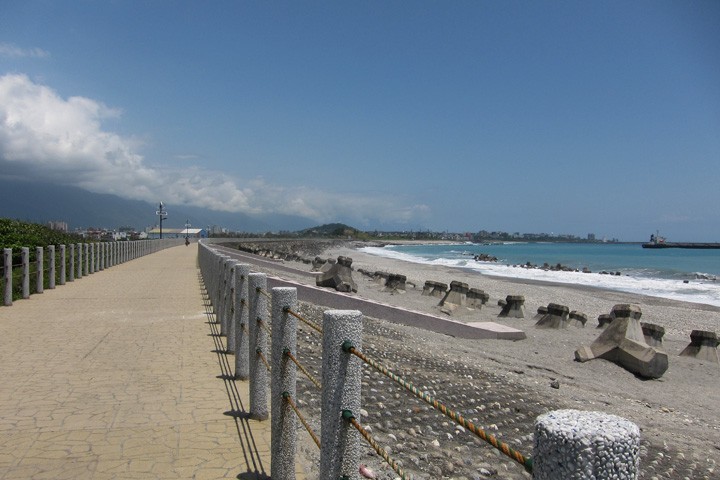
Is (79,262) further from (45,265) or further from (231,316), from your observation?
(231,316)

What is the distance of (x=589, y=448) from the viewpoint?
1.36 m

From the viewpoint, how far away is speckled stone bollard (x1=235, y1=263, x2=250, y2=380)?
6516 mm

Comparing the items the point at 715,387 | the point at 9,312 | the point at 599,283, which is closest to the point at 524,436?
the point at 715,387

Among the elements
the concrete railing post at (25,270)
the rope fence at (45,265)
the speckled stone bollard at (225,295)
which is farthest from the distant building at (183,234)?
the speckled stone bollard at (225,295)

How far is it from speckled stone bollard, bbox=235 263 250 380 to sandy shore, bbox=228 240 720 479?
31.2 inches

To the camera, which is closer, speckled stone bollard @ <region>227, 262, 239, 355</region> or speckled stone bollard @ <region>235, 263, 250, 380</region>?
speckled stone bollard @ <region>235, 263, 250, 380</region>

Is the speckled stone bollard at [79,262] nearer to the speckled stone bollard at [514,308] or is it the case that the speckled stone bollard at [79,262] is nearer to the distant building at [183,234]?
the speckled stone bollard at [514,308]

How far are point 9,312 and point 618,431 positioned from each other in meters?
12.7

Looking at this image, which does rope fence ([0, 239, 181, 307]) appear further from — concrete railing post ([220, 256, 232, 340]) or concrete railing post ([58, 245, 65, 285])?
concrete railing post ([220, 256, 232, 340])

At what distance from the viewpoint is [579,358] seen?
1095cm

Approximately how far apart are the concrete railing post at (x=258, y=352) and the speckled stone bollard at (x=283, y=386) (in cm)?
90

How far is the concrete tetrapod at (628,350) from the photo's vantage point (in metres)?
10.1

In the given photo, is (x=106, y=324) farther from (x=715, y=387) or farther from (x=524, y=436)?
(x=715, y=387)

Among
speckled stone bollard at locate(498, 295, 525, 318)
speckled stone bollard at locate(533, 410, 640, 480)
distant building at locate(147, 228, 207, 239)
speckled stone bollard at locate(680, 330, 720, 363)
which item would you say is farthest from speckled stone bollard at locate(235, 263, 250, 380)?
distant building at locate(147, 228, 207, 239)
